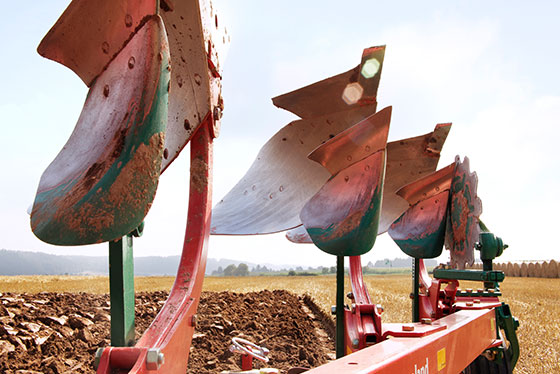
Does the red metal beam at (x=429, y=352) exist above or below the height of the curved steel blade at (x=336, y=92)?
below

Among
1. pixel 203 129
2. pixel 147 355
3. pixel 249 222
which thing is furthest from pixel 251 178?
pixel 147 355

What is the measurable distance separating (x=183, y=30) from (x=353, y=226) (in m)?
1.06

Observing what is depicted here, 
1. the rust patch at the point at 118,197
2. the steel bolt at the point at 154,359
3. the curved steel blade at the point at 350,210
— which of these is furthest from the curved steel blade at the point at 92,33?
the curved steel blade at the point at 350,210

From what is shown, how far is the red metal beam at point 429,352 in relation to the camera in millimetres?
1637

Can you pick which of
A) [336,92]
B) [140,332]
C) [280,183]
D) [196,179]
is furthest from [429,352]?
[140,332]

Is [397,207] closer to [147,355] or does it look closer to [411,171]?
[411,171]

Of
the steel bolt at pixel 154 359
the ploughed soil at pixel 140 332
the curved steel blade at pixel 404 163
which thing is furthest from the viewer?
the ploughed soil at pixel 140 332

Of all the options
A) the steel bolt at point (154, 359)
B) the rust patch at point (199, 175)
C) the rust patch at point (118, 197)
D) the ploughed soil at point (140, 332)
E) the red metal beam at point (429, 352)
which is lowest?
the ploughed soil at point (140, 332)

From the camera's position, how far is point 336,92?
318 cm

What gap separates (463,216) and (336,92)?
1.60m

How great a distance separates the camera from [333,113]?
3.27 m

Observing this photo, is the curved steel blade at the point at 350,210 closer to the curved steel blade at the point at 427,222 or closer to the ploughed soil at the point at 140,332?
the curved steel blade at the point at 427,222

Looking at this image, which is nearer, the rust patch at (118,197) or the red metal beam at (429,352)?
the rust patch at (118,197)

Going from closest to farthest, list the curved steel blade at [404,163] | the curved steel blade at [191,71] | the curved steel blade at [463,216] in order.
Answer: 1. the curved steel blade at [191,71]
2. the curved steel blade at [463,216]
3. the curved steel blade at [404,163]
